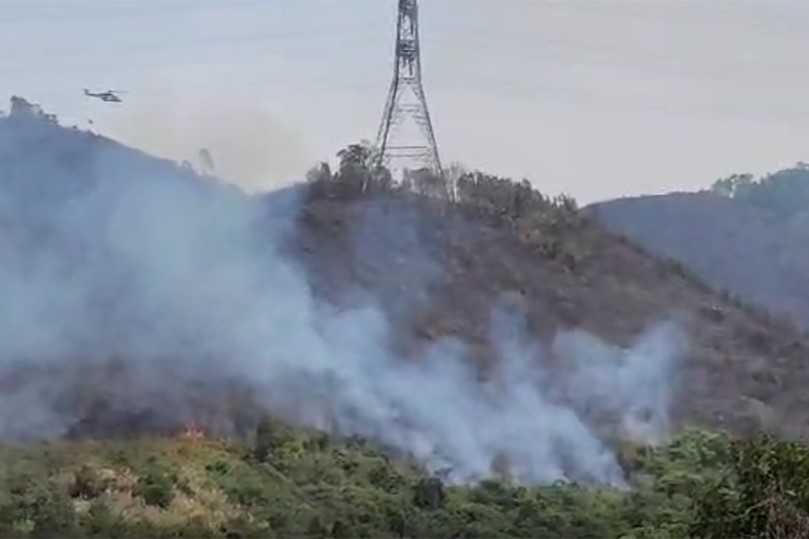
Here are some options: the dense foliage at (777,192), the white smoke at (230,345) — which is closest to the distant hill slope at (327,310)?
the white smoke at (230,345)

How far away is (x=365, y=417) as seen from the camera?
27.2 meters

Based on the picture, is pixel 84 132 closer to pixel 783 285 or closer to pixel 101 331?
pixel 101 331

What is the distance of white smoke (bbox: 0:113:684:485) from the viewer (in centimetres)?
2667

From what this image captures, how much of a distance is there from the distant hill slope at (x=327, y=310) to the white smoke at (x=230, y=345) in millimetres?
53

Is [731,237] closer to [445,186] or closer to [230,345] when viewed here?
[445,186]

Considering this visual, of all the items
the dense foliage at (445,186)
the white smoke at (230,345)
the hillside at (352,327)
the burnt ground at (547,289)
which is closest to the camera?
the hillside at (352,327)

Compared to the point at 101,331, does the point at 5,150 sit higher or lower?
higher

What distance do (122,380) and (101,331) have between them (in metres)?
2.20

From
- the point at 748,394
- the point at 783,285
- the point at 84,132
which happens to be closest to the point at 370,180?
the point at 84,132

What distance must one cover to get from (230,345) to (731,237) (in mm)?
39084

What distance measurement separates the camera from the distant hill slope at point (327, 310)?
27.0m

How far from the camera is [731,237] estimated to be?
6381 centimetres

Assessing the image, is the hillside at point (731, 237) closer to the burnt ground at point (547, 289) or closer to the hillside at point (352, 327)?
the burnt ground at point (547, 289)

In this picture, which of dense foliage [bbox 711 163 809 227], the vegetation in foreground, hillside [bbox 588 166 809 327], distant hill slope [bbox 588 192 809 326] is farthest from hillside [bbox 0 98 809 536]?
dense foliage [bbox 711 163 809 227]
